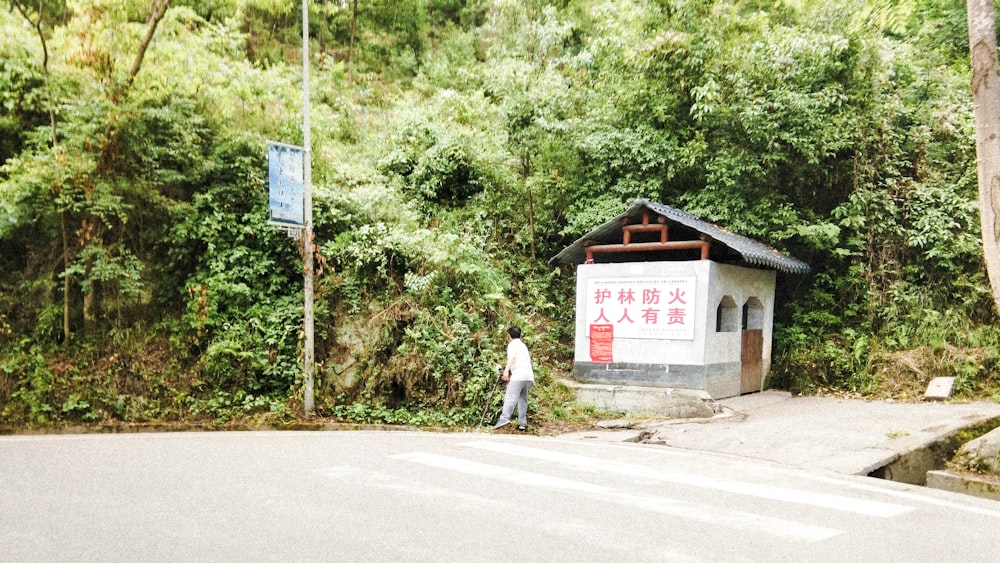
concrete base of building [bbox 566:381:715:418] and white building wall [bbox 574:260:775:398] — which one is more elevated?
white building wall [bbox 574:260:775:398]

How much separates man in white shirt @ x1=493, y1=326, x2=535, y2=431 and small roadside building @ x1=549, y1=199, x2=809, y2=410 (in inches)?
118

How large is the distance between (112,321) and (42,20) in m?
6.32

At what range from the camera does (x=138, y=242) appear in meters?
13.8

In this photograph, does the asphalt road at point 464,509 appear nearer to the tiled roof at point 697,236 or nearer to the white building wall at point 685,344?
the white building wall at point 685,344

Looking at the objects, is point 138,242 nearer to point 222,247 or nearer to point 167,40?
point 222,247

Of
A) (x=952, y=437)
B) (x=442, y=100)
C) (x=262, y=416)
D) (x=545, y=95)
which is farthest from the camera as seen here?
(x=442, y=100)

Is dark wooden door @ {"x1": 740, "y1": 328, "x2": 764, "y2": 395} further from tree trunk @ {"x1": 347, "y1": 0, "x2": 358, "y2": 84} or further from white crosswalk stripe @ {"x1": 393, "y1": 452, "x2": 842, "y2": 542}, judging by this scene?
tree trunk @ {"x1": 347, "y1": 0, "x2": 358, "y2": 84}

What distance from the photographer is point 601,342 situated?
13.5 meters

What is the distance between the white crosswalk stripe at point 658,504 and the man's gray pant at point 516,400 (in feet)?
8.99

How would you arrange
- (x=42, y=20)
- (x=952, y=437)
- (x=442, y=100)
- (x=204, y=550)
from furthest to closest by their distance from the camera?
1. (x=442, y=100)
2. (x=42, y=20)
3. (x=952, y=437)
4. (x=204, y=550)

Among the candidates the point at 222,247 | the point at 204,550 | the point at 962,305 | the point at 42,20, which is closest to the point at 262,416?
the point at 222,247

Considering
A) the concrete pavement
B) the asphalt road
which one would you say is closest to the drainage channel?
the concrete pavement

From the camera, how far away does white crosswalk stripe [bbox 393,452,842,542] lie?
17.3 feet

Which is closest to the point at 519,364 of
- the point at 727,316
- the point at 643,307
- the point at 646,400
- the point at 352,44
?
the point at 646,400
